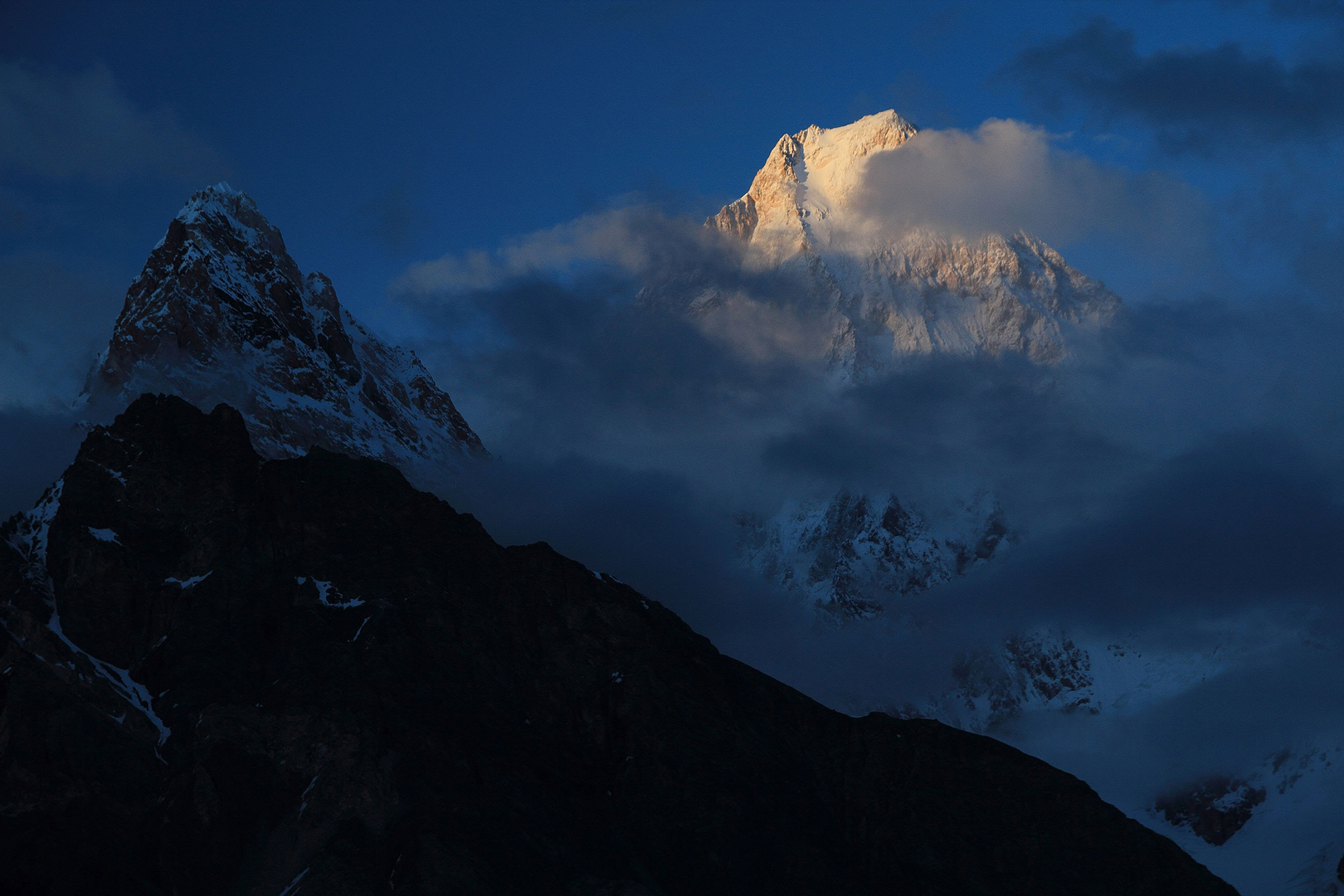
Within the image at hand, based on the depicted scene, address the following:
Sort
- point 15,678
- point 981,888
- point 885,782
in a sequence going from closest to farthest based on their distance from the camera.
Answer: point 15,678, point 981,888, point 885,782

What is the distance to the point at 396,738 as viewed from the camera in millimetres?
165750

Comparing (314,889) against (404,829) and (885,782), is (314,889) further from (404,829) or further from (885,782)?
(885,782)

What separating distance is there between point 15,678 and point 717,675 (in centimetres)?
8585

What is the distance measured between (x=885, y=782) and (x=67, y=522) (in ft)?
350

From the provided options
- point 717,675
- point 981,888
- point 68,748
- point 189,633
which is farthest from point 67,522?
point 981,888

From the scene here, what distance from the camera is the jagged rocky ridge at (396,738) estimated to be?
15375 cm

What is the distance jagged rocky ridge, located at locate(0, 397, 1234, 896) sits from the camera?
504 feet

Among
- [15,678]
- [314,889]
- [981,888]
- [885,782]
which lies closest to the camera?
[314,889]

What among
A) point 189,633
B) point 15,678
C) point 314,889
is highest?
point 189,633

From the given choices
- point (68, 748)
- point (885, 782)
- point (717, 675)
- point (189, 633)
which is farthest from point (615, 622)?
point (68, 748)

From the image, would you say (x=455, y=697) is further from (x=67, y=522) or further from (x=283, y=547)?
(x=67, y=522)

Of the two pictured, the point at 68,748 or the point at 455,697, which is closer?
the point at 68,748

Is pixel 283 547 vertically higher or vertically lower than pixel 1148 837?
higher

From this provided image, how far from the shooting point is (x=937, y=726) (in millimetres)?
196875
